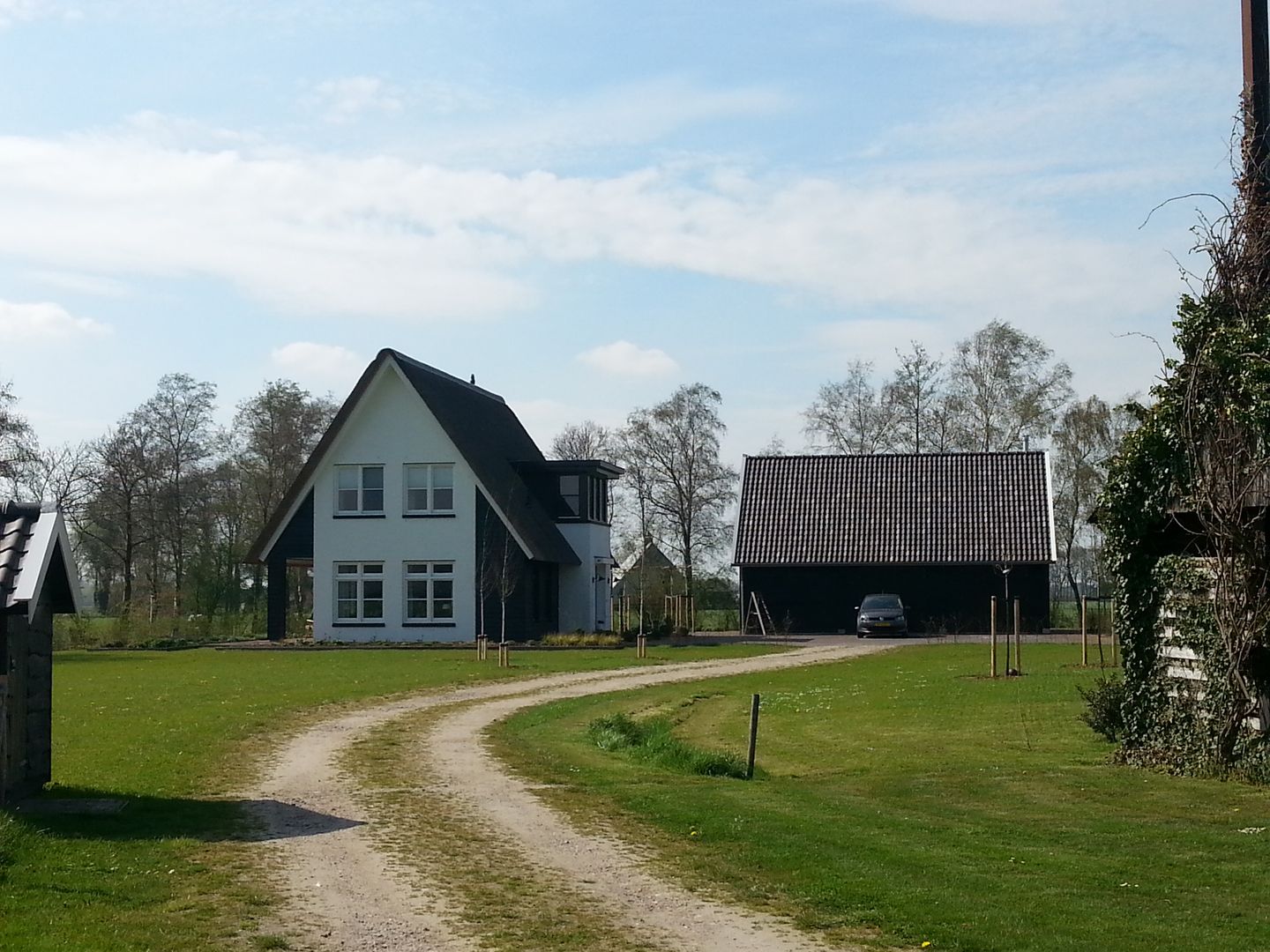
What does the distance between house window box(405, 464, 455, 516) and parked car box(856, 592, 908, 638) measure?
43.2 ft

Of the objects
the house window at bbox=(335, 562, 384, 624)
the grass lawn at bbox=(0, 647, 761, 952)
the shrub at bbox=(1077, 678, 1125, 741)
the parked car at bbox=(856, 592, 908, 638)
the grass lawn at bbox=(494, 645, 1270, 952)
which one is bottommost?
the grass lawn at bbox=(494, 645, 1270, 952)

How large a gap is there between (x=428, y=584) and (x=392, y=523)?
7.24 feet

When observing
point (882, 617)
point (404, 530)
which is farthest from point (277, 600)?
point (882, 617)

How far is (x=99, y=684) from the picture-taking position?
2917cm

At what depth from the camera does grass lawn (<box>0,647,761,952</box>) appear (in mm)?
9117

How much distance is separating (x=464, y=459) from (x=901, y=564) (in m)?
14.9

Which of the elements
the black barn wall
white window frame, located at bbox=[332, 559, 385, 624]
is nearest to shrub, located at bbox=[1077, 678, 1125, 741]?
the black barn wall

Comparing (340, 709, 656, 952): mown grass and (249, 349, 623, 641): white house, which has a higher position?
(249, 349, 623, 641): white house

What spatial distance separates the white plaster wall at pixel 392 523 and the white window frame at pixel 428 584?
132mm

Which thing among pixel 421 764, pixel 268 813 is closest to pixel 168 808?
pixel 268 813

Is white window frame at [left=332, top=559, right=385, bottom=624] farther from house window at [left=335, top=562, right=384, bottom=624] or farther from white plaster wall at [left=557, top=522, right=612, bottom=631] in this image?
white plaster wall at [left=557, top=522, right=612, bottom=631]

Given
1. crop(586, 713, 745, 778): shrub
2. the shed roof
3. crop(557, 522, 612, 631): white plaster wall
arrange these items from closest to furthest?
the shed roof, crop(586, 713, 745, 778): shrub, crop(557, 522, 612, 631): white plaster wall

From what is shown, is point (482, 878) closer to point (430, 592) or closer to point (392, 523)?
point (430, 592)

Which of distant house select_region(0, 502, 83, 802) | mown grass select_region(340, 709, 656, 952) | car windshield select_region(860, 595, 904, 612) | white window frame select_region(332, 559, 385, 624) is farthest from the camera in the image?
car windshield select_region(860, 595, 904, 612)
